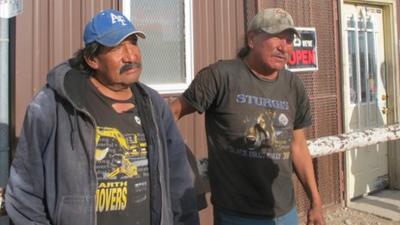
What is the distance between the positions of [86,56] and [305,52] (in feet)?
12.5

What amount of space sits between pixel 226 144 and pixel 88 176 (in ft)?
3.15

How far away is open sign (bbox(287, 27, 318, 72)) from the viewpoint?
17.8 feet

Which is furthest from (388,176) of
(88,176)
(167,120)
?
(88,176)

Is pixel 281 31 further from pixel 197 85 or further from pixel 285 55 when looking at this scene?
pixel 197 85

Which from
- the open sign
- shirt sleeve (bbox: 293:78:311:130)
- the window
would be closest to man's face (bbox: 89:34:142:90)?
shirt sleeve (bbox: 293:78:311:130)

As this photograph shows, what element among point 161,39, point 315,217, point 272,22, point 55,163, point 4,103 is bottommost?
point 315,217

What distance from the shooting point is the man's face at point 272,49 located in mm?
2721

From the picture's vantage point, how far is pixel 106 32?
207cm

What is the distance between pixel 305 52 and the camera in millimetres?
5551

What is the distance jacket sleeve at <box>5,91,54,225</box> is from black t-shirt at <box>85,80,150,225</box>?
0.20m

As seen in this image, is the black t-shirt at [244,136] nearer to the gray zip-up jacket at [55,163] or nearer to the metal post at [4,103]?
the gray zip-up jacket at [55,163]

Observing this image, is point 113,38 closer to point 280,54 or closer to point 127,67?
point 127,67

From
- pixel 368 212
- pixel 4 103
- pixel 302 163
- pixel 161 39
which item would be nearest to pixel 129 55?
pixel 302 163

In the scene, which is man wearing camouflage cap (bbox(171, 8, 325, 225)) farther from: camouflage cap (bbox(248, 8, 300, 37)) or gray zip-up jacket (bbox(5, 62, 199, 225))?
gray zip-up jacket (bbox(5, 62, 199, 225))
